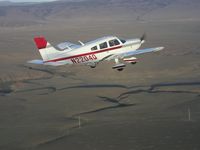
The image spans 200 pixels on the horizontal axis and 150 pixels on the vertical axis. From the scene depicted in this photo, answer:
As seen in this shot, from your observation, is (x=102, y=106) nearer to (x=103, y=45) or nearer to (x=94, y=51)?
(x=103, y=45)

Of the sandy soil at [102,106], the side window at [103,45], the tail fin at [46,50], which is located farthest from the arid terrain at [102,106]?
the side window at [103,45]

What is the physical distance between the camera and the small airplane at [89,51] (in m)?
37.8

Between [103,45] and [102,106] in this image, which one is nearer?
[103,45]

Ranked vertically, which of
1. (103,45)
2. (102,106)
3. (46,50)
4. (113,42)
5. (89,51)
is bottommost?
(102,106)

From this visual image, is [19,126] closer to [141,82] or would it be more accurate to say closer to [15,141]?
[15,141]

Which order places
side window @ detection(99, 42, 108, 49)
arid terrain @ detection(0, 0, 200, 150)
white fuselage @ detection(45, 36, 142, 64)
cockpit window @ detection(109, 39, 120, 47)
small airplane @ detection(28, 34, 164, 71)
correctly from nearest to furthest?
arid terrain @ detection(0, 0, 200, 150) → small airplane @ detection(28, 34, 164, 71) → white fuselage @ detection(45, 36, 142, 64) → side window @ detection(99, 42, 108, 49) → cockpit window @ detection(109, 39, 120, 47)

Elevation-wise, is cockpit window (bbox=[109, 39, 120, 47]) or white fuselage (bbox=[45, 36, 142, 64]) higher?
cockpit window (bbox=[109, 39, 120, 47])

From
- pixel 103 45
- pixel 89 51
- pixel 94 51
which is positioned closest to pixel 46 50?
pixel 89 51

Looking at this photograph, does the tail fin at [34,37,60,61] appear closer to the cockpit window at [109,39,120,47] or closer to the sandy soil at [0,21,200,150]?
the cockpit window at [109,39,120,47]

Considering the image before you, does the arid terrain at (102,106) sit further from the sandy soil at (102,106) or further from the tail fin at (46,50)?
the tail fin at (46,50)

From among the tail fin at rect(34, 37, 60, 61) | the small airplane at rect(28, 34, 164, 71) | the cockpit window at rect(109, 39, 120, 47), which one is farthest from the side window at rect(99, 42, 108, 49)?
the tail fin at rect(34, 37, 60, 61)

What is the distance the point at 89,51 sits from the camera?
127 feet

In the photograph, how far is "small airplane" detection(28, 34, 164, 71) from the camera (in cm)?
3784

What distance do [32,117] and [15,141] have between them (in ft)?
20.1
